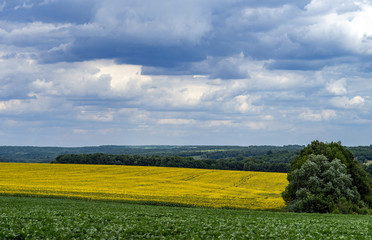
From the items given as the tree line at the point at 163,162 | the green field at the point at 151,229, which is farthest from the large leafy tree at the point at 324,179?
the tree line at the point at 163,162

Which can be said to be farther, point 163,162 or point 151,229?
point 163,162

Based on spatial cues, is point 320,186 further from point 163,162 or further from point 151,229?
point 163,162

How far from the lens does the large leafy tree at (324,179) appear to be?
4869 cm

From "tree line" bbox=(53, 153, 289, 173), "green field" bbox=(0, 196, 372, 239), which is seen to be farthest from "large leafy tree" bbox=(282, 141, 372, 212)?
"tree line" bbox=(53, 153, 289, 173)

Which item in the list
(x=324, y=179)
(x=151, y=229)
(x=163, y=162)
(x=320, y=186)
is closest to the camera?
(x=151, y=229)

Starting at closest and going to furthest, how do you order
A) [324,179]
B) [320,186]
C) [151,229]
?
[151,229]
[320,186]
[324,179]

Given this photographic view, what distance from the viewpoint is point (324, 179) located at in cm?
5069

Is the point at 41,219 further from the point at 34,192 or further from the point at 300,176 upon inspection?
the point at 300,176

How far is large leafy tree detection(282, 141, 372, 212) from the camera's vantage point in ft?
160

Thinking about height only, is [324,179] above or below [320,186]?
above

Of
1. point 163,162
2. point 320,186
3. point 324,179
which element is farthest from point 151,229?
point 163,162

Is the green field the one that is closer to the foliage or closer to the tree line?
the foliage

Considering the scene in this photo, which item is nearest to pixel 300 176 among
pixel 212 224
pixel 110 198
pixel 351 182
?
pixel 351 182

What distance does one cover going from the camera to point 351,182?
5262 cm
